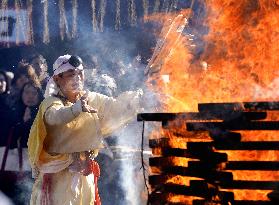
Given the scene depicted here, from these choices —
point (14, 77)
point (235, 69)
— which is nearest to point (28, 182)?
point (14, 77)

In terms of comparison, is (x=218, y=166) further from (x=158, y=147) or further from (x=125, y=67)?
(x=125, y=67)

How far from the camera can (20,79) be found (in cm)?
816

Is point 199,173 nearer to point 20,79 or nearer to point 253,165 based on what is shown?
point 253,165

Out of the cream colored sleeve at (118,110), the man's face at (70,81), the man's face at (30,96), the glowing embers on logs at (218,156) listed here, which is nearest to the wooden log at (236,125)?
the glowing embers on logs at (218,156)

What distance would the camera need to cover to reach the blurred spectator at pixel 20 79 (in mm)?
7938

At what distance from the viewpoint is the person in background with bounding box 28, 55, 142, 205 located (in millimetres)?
5841

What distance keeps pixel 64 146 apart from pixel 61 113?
53 cm

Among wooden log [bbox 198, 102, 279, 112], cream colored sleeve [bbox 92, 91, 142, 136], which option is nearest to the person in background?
cream colored sleeve [bbox 92, 91, 142, 136]

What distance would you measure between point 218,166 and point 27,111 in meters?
3.91

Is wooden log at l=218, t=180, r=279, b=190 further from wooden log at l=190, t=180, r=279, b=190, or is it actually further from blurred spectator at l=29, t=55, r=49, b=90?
blurred spectator at l=29, t=55, r=49, b=90

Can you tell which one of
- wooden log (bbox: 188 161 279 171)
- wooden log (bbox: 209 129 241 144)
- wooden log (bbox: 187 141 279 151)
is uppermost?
wooden log (bbox: 209 129 241 144)

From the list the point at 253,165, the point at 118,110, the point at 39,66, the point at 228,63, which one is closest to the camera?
the point at 253,165

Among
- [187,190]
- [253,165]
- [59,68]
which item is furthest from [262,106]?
[59,68]

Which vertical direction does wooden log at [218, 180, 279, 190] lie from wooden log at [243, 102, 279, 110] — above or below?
below
